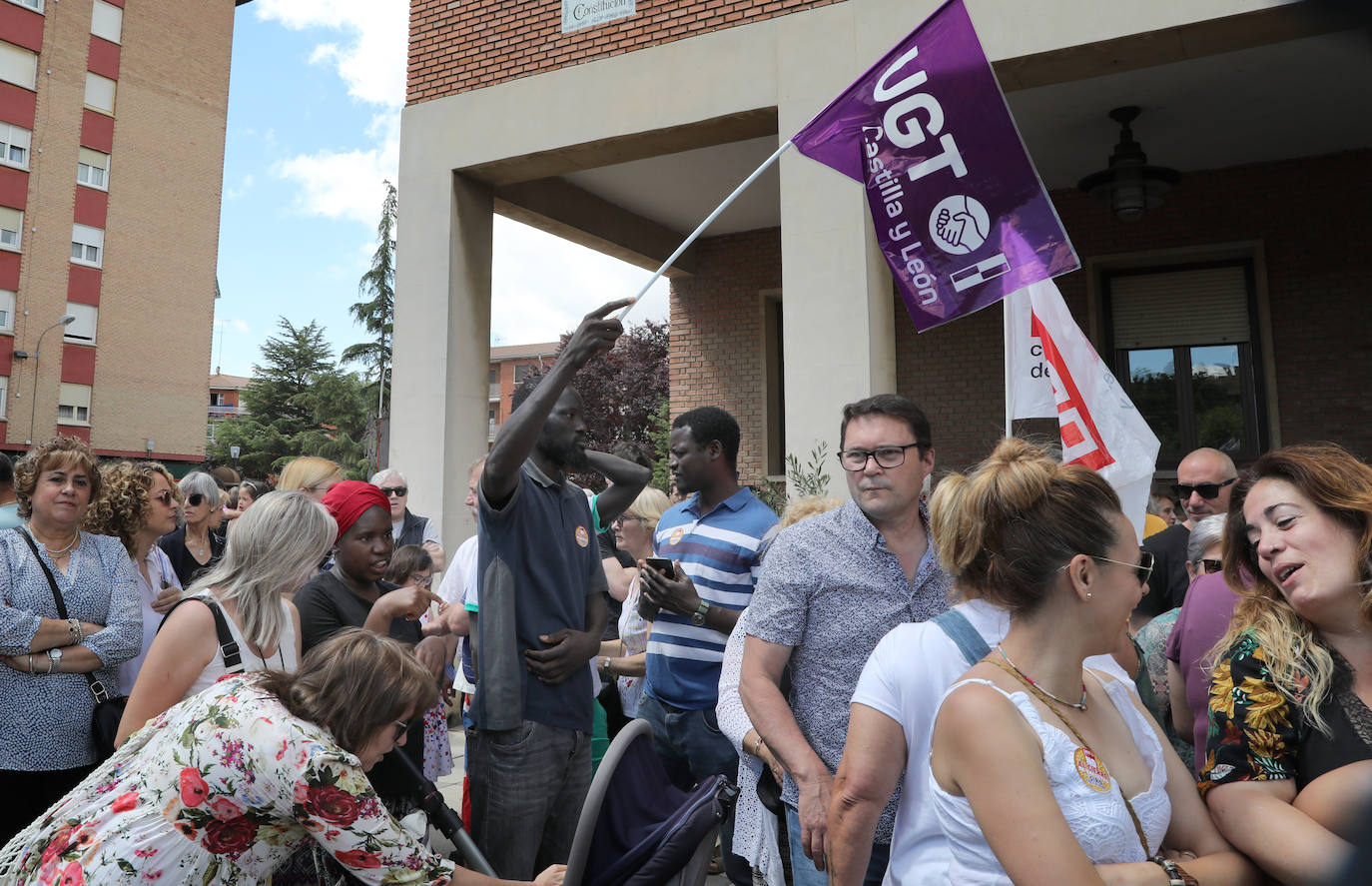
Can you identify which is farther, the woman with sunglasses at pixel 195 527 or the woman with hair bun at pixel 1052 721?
the woman with sunglasses at pixel 195 527

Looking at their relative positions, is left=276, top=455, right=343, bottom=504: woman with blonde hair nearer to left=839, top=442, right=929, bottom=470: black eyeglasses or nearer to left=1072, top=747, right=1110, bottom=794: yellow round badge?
left=839, top=442, right=929, bottom=470: black eyeglasses

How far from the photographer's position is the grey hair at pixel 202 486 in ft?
22.0

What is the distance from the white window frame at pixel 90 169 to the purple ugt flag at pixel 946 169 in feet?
129

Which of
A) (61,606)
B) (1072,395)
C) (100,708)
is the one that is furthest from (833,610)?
(61,606)

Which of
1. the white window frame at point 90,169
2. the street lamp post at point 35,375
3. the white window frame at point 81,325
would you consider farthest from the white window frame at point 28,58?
the street lamp post at point 35,375

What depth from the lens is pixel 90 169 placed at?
36094mm

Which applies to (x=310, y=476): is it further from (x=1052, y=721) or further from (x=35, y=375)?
(x=35, y=375)

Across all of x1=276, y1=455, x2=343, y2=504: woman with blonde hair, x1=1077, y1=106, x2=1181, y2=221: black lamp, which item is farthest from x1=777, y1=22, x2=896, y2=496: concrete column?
x1=276, y1=455, x2=343, y2=504: woman with blonde hair

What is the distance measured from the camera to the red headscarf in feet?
13.0

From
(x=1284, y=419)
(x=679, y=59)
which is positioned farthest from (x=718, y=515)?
(x=1284, y=419)

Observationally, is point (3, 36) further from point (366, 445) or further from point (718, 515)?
point (718, 515)

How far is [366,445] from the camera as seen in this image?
51.1m

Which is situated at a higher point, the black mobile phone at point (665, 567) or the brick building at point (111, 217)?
the brick building at point (111, 217)

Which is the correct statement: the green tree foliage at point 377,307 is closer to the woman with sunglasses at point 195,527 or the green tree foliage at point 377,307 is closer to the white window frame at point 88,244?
the white window frame at point 88,244
